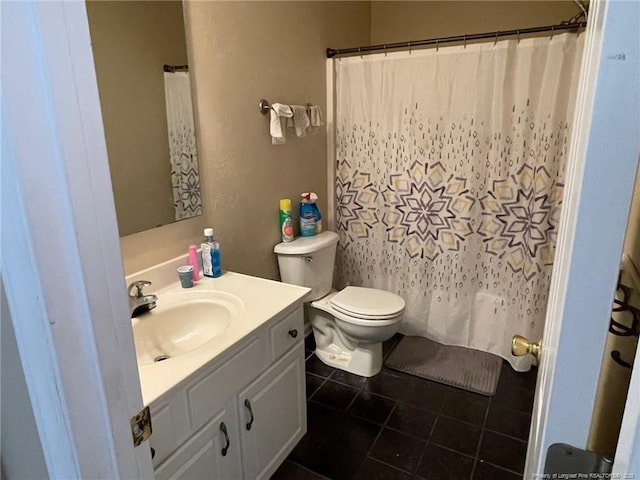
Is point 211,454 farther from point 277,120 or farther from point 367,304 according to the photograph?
point 277,120

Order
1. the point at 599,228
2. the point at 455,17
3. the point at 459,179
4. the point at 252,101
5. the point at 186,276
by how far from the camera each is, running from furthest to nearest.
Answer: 1. the point at 455,17
2. the point at 459,179
3. the point at 252,101
4. the point at 186,276
5. the point at 599,228

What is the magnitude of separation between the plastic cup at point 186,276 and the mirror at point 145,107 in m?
0.20

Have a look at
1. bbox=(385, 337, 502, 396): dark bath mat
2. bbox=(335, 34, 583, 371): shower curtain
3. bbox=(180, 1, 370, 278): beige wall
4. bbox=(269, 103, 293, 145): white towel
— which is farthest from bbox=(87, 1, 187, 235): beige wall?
bbox=(385, 337, 502, 396): dark bath mat

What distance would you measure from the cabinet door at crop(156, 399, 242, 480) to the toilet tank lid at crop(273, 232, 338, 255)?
1006 millimetres

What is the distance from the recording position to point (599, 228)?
411 mm

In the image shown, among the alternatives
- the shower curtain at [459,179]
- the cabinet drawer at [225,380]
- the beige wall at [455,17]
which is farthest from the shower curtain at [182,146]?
the beige wall at [455,17]

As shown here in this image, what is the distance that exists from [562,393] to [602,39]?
0.36 m

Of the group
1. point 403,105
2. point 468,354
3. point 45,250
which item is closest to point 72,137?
point 45,250

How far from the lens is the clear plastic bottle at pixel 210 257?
177 cm

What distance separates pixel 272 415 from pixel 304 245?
0.94 m

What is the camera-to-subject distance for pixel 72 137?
51cm

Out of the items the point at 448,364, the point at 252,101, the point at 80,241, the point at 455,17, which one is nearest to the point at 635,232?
the point at 80,241

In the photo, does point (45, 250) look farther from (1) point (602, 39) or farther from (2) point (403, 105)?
(2) point (403, 105)

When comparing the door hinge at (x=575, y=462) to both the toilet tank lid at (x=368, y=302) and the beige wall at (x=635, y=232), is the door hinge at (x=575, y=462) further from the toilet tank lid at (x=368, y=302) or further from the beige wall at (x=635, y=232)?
the toilet tank lid at (x=368, y=302)
